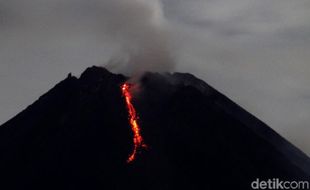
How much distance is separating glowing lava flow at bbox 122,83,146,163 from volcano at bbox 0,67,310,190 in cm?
68

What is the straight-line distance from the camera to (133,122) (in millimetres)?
123812

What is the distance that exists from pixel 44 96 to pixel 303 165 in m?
44.1

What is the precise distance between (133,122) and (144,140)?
18.1 feet

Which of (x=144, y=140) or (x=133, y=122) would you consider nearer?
(x=144, y=140)

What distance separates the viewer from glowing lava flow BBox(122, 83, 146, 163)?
116062 mm

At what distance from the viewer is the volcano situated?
365 feet

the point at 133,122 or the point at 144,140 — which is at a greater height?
the point at 133,122

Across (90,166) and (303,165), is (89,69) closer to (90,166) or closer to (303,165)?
(90,166)

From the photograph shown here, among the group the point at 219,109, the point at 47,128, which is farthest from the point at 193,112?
the point at 47,128

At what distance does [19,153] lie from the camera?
12200 cm

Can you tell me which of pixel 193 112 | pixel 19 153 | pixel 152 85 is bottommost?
pixel 19 153

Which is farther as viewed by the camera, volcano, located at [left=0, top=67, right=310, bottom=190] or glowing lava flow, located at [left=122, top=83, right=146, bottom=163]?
glowing lava flow, located at [left=122, top=83, right=146, bottom=163]

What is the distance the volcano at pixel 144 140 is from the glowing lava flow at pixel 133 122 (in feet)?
2.22

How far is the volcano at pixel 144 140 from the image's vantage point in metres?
111
